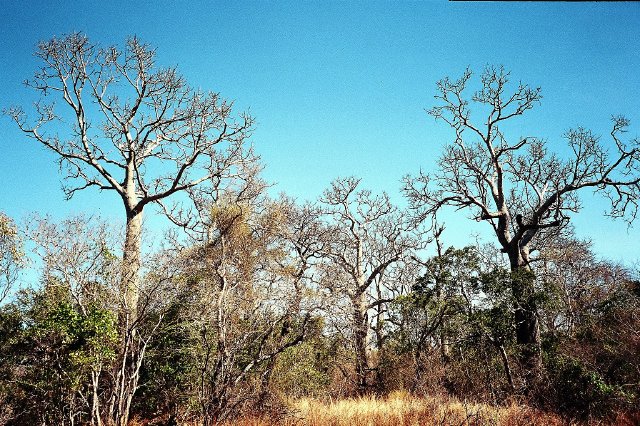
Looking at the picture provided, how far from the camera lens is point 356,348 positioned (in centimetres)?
1266

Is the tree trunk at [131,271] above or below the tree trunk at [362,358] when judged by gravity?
above

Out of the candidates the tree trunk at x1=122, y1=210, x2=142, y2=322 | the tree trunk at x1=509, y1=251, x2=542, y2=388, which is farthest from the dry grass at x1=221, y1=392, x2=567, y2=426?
the tree trunk at x1=122, y1=210, x2=142, y2=322

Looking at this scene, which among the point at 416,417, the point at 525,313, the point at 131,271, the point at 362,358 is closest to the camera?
A: the point at 416,417

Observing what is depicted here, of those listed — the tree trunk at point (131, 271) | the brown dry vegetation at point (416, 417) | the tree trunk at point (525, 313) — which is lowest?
the brown dry vegetation at point (416, 417)

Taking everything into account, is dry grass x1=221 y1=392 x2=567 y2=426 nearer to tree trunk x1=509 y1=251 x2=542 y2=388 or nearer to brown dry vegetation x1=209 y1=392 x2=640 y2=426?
brown dry vegetation x1=209 y1=392 x2=640 y2=426

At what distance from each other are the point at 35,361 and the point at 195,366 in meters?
3.37

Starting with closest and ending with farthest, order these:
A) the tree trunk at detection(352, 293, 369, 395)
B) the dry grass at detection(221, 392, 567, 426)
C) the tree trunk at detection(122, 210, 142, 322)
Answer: the dry grass at detection(221, 392, 567, 426), the tree trunk at detection(122, 210, 142, 322), the tree trunk at detection(352, 293, 369, 395)

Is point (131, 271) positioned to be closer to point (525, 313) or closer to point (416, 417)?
point (416, 417)

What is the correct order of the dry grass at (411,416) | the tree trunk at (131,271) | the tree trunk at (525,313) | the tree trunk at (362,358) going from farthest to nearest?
the tree trunk at (362,358) → the tree trunk at (525,313) → the tree trunk at (131,271) → the dry grass at (411,416)

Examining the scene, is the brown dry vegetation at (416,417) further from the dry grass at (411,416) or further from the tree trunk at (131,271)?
the tree trunk at (131,271)

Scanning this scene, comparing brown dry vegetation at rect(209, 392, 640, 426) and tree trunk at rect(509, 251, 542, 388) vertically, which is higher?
tree trunk at rect(509, 251, 542, 388)

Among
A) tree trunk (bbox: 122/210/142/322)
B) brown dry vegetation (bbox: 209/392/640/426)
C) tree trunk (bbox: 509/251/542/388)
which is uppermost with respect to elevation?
tree trunk (bbox: 122/210/142/322)

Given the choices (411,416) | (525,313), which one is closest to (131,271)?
(411,416)

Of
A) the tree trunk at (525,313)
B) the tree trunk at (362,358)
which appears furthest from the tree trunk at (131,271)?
the tree trunk at (525,313)
